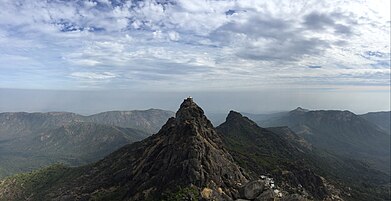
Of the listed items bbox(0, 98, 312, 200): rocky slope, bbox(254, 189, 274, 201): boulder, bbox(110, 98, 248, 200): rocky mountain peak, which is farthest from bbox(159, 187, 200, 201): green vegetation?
bbox(254, 189, 274, 201): boulder

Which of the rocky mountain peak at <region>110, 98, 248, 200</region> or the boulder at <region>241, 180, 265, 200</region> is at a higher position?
the boulder at <region>241, 180, 265, 200</region>

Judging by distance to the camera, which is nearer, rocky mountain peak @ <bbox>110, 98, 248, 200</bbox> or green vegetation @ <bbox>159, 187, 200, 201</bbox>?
green vegetation @ <bbox>159, 187, 200, 201</bbox>

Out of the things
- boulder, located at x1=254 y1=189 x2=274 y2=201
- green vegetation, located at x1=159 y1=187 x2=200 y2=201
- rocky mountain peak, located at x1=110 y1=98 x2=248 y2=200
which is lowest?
green vegetation, located at x1=159 y1=187 x2=200 y2=201

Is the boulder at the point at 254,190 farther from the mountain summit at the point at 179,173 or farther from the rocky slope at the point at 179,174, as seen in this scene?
the mountain summit at the point at 179,173

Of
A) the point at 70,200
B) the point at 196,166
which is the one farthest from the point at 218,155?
the point at 70,200

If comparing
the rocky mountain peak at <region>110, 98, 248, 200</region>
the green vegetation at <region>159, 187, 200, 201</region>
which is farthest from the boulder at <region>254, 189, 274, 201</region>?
the green vegetation at <region>159, 187, 200, 201</region>

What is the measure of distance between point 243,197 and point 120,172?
409 ft

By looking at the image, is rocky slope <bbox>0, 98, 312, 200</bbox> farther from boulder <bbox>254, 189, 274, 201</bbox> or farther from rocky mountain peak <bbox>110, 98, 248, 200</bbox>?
boulder <bbox>254, 189, 274, 201</bbox>

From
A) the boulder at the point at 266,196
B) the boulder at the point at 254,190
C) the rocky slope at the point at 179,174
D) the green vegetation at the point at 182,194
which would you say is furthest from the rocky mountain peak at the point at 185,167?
the boulder at the point at 266,196

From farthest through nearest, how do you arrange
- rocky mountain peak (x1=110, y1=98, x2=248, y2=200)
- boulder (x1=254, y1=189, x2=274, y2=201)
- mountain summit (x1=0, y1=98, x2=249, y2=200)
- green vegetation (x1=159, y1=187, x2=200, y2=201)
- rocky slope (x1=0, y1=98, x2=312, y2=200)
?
1. rocky mountain peak (x1=110, y1=98, x2=248, y2=200)
2. mountain summit (x1=0, y1=98, x2=249, y2=200)
3. rocky slope (x1=0, y1=98, x2=312, y2=200)
4. green vegetation (x1=159, y1=187, x2=200, y2=201)
5. boulder (x1=254, y1=189, x2=274, y2=201)

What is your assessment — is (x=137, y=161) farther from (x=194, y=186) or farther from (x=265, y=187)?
(x=265, y=187)

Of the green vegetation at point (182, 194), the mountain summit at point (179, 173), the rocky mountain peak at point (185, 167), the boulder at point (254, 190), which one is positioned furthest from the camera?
the rocky mountain peak at point (185, 167)

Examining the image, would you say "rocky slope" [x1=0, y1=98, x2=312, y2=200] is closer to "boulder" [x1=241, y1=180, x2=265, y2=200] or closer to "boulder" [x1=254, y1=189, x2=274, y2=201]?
"boulder" [x1=241, y1=180, x2=265, y2=200]

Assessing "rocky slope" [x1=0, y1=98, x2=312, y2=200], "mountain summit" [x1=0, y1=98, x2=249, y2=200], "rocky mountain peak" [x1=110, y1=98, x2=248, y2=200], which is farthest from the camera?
"rocky mountain peak" [x1=110, y1=98, x2=248, y2=200]
